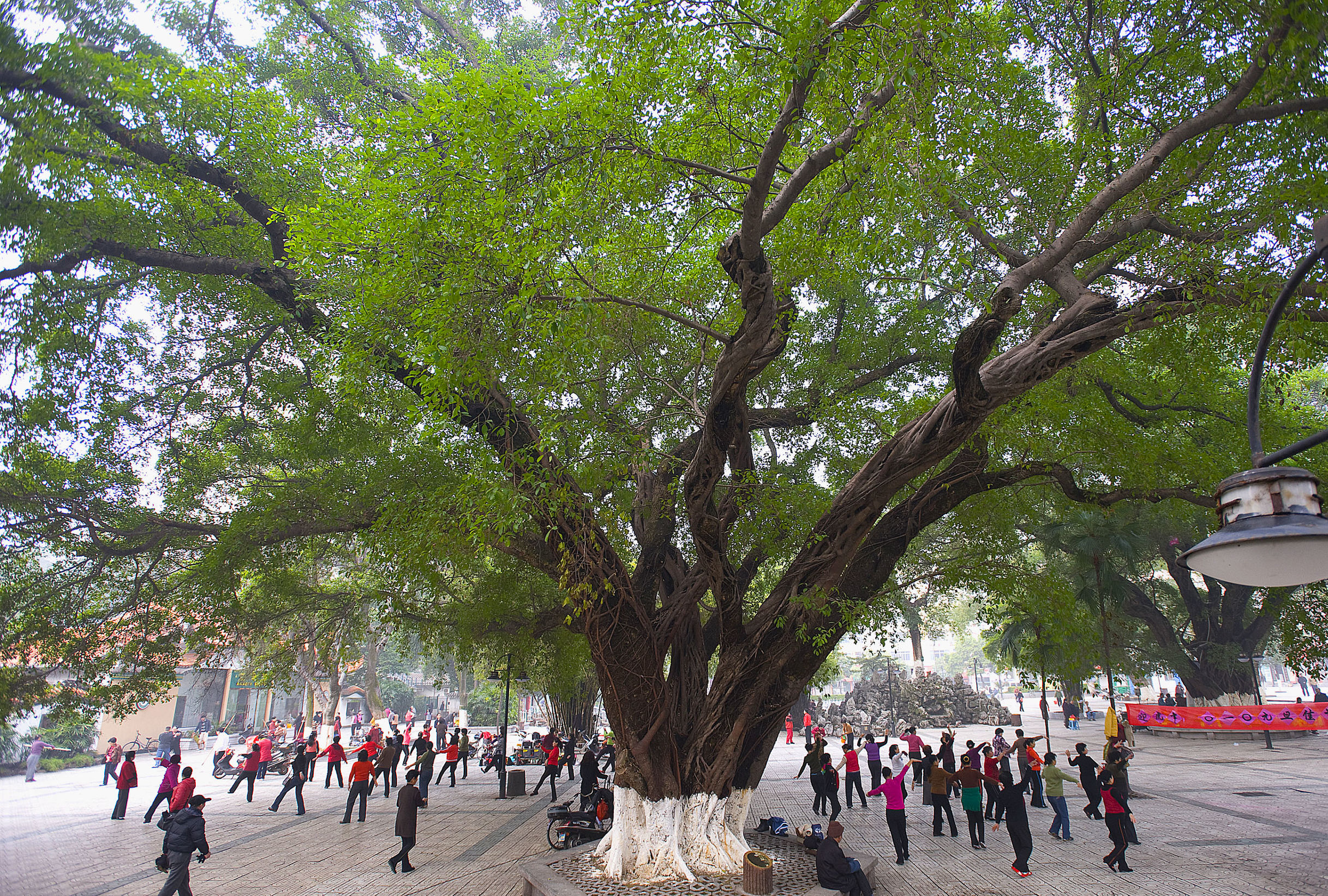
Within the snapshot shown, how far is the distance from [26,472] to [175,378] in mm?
2900

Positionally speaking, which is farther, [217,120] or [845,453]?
[845,453]

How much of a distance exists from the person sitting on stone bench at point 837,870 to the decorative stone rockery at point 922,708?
24347 millimetres

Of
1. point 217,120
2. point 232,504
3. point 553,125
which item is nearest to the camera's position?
point 553,125

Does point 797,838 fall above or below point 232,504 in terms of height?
below

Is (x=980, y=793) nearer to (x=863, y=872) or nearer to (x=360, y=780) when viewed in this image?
(x=863, y=872)

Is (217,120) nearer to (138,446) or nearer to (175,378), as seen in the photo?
(175,378)

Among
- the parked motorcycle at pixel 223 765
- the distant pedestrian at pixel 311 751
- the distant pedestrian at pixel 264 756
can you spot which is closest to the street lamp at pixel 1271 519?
the distant pedestrian at pixel 311 751

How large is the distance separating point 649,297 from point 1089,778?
10.5 meters

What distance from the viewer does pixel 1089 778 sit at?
36.0 ft

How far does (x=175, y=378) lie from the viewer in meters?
11.0

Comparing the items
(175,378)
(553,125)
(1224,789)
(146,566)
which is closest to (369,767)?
(146,566)

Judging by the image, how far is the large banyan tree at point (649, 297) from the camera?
5992 mm

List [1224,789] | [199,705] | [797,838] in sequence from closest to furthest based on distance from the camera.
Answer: [797,838]
[1224,789]
[199,705]

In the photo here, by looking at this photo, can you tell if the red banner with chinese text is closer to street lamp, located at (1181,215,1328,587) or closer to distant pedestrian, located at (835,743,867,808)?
distant pedestrian, located at (835,743,867,808)
